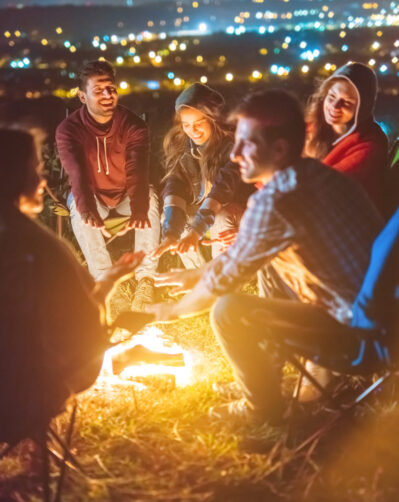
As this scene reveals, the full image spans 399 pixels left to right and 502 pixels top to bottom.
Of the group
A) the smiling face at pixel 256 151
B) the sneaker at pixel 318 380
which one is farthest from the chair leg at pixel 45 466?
the sneaker at pixel 318 380

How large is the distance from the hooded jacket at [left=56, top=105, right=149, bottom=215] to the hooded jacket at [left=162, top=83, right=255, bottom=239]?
34 cm

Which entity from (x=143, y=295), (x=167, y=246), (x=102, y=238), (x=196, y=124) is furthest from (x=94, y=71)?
(x=143, y=295)

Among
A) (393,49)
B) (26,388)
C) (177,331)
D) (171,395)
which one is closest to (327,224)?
(26,388)

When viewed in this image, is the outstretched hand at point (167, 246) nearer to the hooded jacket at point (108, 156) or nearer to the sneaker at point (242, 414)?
the hooded jacket at point (108, 156)

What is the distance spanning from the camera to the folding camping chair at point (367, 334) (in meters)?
2.53

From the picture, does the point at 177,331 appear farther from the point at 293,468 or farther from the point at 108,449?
the point at 293,468

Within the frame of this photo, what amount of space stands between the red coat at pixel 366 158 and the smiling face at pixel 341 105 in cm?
23

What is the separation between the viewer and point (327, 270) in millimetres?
2807

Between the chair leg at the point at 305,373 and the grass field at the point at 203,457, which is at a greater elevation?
the chair leg at the point at 305,373

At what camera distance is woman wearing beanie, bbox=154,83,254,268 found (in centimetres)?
497

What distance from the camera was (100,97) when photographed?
17.6 feet

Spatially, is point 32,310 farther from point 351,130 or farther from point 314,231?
point 351,130

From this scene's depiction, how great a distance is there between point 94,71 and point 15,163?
324 centimetres

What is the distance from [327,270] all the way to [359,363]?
492 mm
